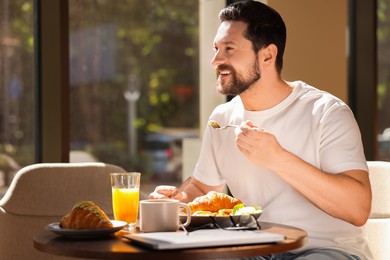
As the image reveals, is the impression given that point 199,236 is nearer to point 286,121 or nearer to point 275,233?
point 275,233

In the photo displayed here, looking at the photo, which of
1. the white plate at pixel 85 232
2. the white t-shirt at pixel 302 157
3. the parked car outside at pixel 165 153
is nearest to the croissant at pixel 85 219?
the white plate at pixel 85 232

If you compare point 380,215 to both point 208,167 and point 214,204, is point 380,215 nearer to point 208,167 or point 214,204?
point 208,167

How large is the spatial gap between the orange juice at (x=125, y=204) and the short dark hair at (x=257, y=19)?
0.67 meters

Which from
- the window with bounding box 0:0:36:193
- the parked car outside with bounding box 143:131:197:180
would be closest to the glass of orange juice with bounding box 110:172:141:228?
the window with bounding box 0:0:36:193

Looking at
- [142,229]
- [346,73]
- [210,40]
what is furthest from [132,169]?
[142,229]

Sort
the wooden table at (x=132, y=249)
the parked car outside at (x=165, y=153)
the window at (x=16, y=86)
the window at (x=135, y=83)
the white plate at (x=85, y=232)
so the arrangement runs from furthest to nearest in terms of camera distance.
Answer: the parked car outside at (x=165, y=153), the window at (x=135, y=83), the window at (x=16, y=86), the white plate at (x=85, y=232), the wooden table at (x=132, y=249)

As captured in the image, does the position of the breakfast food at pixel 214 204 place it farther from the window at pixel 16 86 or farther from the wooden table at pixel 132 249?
the window at pixel 16 86

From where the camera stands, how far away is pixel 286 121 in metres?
2.21

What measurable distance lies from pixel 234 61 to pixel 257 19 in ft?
0.52

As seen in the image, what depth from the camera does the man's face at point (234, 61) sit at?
2232 mm

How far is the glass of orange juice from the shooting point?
1910 millimetres

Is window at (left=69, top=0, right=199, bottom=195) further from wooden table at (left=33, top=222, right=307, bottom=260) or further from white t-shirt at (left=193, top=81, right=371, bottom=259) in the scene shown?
wooden table at (left=33, top=222, right=307, bottom=260)

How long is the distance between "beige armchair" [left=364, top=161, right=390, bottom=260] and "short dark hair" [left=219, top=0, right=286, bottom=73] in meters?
0.63

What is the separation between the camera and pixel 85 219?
1695 millimetres
